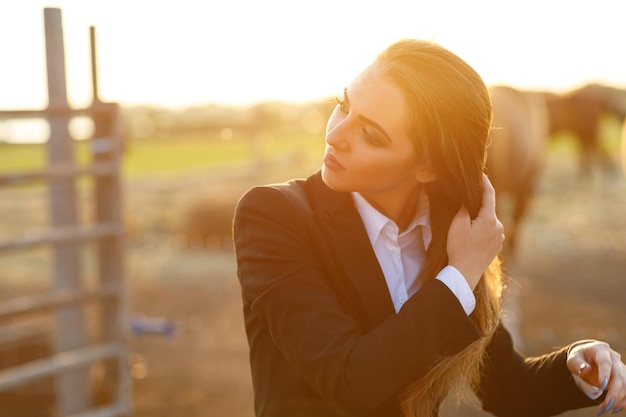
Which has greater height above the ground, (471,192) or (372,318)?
(471,192)

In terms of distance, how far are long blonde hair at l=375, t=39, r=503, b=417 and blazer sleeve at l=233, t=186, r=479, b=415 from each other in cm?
8

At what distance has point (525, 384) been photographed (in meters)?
1.50

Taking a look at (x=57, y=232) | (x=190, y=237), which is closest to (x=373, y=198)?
(x=57, y=232)

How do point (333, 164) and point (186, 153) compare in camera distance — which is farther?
point (186, 153)

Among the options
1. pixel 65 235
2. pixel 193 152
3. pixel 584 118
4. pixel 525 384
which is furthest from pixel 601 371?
pixel 193 152

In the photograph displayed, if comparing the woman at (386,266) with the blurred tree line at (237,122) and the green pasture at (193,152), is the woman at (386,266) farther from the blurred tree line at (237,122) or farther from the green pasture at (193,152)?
the green pasture at (193,152)

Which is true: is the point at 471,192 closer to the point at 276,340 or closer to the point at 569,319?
the point at 276,340

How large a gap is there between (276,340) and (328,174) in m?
0.29

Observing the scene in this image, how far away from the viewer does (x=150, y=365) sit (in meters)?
5.21

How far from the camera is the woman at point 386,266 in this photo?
4.02ft

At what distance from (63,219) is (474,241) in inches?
122

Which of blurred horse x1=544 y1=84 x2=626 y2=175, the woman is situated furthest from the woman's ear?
blurred horse x1=544 y1=84 x2=626 y2=175

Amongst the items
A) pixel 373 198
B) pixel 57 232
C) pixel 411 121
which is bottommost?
pixel 57 232

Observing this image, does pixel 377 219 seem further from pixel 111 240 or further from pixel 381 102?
pixel 111 240
